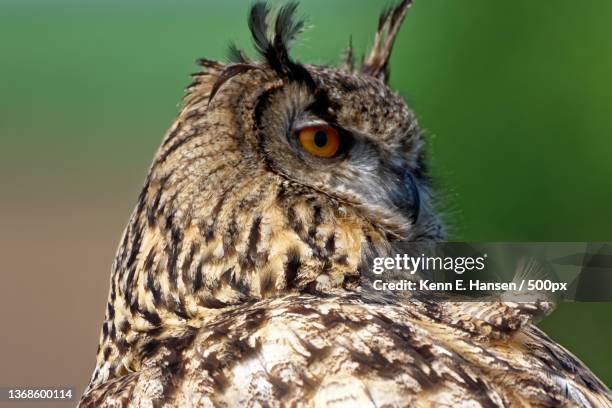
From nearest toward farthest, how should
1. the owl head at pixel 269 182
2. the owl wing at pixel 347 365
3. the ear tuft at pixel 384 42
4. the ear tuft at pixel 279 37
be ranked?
the owl wing at pixel 347 365 → the owl head at pixel 269 182 → the ear tuft at pixel 279 37 → the ear tuft at pixel 384 42

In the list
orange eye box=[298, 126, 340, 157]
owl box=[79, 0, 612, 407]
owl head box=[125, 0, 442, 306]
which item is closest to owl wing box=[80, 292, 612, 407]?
owl box=[79, 0, 612, 407]

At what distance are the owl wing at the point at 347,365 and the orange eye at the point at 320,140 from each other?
0.39 metres

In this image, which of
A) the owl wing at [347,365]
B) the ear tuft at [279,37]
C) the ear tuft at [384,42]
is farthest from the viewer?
the ear tuft at [384,42]

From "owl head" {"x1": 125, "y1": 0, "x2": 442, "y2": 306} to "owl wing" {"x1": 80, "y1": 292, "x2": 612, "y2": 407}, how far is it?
0.17 metres

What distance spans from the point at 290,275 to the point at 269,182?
0.20 metres

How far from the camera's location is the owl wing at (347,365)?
1351mm

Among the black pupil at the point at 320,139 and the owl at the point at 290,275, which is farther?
the black pupil at the point at 320,139

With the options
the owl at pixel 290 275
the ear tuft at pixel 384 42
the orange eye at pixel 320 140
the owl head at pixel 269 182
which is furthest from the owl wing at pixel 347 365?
the ear tuft at pixel 384 42

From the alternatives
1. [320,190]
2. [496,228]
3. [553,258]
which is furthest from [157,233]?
[496,228]

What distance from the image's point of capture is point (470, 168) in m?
3.54

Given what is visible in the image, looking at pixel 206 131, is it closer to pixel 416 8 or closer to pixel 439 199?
pixel 439 199

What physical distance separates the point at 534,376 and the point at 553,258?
0.78 m

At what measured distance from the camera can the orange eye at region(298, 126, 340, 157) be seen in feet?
6.10

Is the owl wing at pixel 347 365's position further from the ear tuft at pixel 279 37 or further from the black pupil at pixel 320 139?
the ear tuft at pixel 279 37
